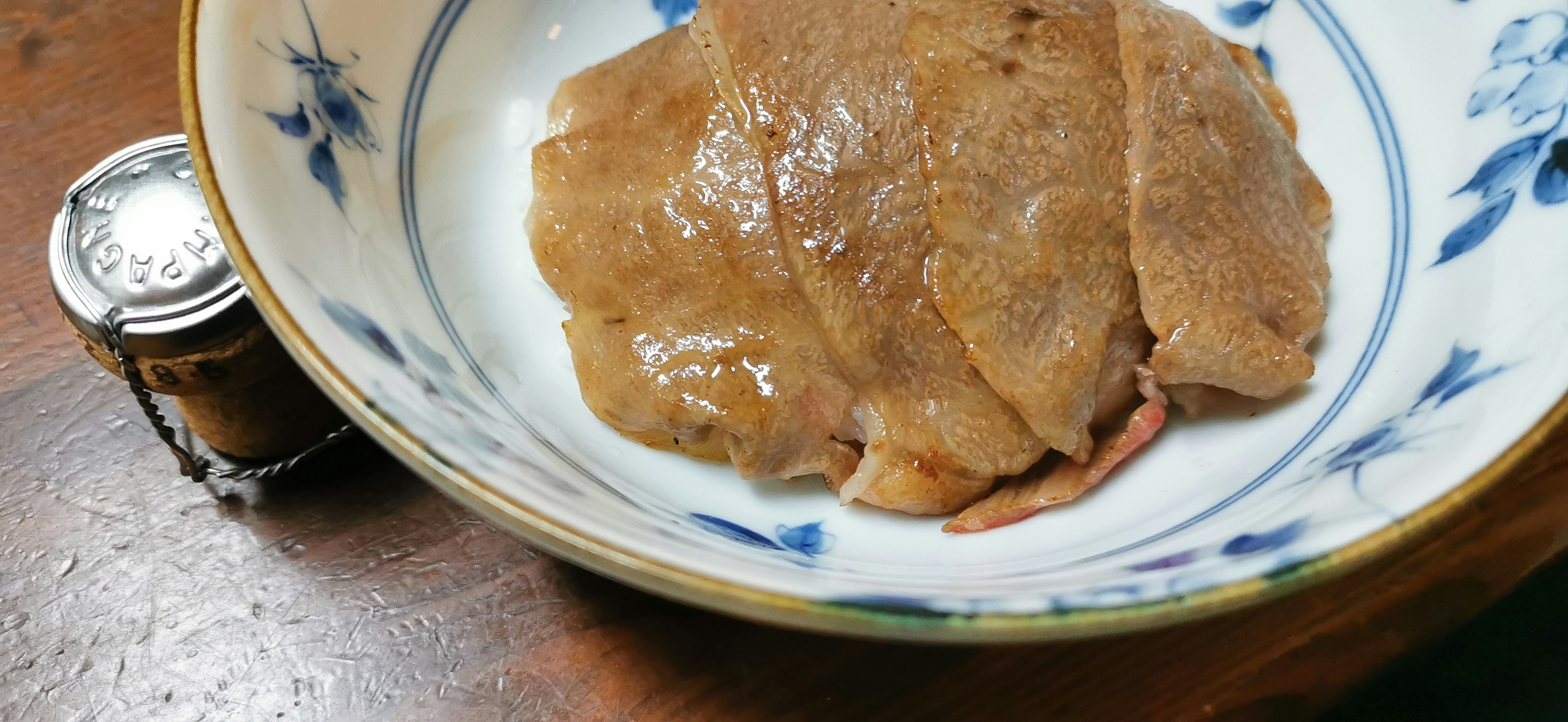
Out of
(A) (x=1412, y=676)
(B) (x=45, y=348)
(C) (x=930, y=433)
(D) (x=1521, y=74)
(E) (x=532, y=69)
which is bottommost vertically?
(A) (x=1412, y=676)

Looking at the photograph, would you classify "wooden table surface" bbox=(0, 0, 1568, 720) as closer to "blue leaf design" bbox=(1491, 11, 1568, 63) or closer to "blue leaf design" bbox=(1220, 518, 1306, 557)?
"blue leaf design" bbox=(1220, 518, 1306, 557)

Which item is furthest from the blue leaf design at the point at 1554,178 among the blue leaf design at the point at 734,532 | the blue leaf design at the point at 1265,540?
the blue leaf design at the point at 734,532

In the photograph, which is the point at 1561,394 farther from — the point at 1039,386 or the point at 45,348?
the point at 45,348

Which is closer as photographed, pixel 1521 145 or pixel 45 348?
pixel 1521 145

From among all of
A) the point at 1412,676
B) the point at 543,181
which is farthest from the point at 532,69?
the point at 1412,676

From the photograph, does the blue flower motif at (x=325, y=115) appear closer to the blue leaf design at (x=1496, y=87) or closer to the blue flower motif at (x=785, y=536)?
the blue flower motif at (x=785, y=536)
